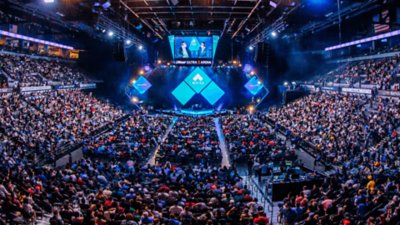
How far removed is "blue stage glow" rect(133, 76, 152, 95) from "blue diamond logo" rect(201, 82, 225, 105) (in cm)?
682

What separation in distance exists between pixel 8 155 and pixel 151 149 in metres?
7.38

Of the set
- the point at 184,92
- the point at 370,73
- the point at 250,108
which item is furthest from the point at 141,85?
the point at 370,73

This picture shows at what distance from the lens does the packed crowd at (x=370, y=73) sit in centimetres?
2258

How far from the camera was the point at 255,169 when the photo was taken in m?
14.7

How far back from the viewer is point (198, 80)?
1687 inches

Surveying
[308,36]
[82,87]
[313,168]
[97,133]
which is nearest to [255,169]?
[313,168]

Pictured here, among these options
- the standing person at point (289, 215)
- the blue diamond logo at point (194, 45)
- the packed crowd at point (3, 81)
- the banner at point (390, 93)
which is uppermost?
the blue diamond logo at point (194, 45)

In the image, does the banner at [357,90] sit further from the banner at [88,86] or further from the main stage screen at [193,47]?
the banner at [88,86]

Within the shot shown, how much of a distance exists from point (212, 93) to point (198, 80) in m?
2.32

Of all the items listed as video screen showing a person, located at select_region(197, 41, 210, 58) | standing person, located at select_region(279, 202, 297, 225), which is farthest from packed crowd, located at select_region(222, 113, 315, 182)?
video screen showing a person, located at select_region(197, 41, 210, 58)

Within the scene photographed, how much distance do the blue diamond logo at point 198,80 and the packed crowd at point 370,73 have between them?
45.7 ft

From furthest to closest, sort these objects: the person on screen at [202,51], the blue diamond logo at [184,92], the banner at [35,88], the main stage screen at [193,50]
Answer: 1. the blue diamond logo at [184,92]
2. the person on screen at [202,51]
3. the main stage screen at [193,50]
4. the banner at [35,88]

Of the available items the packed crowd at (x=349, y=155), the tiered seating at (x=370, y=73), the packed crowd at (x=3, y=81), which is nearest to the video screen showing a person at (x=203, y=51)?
the packed crowd at (x=349, y=155)

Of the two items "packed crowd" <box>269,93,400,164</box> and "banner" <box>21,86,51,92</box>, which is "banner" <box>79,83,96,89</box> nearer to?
"banner" <box>21,86,51,92</box>
